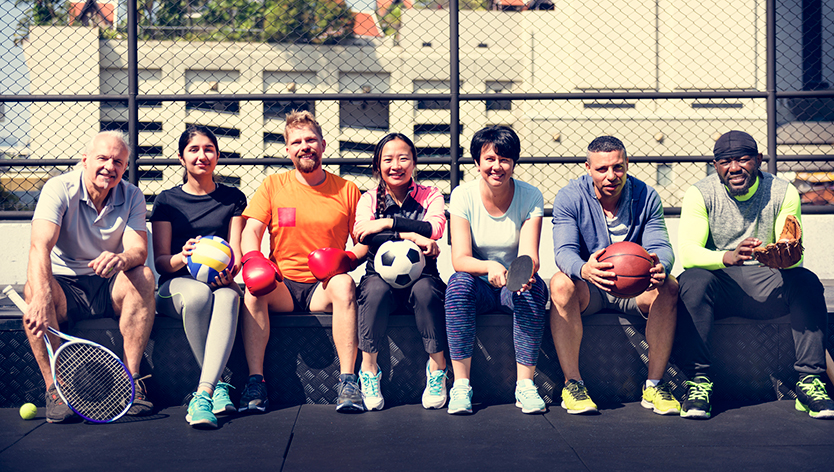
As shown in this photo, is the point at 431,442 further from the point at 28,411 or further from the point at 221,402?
the point at 28,411

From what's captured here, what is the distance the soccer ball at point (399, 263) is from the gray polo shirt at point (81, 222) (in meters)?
1.09

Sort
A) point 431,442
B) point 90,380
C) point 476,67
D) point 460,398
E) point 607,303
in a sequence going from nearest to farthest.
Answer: point 431,442 → point 90,380 → point 460,398 → point 607,303 → point 476,67

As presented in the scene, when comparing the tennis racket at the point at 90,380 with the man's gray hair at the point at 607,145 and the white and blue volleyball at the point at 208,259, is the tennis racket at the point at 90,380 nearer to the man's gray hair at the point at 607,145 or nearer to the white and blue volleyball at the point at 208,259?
the white and blue volleyball at the point at 208,259

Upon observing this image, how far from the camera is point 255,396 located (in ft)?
9.16

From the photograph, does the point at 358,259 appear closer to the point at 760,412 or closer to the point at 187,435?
the point at 187,435

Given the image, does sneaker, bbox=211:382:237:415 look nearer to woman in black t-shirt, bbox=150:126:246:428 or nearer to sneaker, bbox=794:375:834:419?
woman in black t-shirt, bbox=150:126:246:428

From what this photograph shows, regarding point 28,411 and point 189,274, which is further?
point 189,274

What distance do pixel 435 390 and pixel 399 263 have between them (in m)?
0.58

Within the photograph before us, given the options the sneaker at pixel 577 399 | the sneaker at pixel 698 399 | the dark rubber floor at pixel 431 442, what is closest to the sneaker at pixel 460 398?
the dark rubber floor at pixel 431 442

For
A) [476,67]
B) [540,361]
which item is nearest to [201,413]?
[540,361]

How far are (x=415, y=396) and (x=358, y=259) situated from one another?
673 mm

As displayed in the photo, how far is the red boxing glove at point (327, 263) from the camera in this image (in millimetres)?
2824

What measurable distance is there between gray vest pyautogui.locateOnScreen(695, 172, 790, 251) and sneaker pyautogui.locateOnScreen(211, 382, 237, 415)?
7.37ft

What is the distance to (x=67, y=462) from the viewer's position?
2178 millimetres
